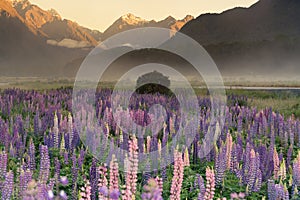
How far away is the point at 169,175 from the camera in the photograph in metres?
6.20

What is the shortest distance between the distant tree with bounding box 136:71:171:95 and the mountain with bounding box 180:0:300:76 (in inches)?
3206

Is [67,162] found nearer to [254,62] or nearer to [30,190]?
[30,190]

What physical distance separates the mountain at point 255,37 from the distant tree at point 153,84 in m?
81.4

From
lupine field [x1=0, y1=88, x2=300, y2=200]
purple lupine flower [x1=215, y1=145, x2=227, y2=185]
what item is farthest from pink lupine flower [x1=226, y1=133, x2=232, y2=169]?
purple lupine flower [x1=215, y1=145, x2=227, y2=185]

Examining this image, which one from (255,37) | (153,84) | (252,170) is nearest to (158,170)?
(252,170)

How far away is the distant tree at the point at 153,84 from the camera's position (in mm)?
20328

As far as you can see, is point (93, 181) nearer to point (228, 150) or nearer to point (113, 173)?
point (113, 173)

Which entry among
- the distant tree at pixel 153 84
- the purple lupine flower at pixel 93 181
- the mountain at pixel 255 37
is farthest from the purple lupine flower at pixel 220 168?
the mountain at pixel 255 37

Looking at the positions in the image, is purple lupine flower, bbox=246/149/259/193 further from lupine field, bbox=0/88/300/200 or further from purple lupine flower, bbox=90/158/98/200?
purple lupine flower, bbox=90/158/98/200

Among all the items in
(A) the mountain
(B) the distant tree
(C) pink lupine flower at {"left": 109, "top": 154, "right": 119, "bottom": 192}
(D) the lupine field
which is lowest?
(D) the lupine field

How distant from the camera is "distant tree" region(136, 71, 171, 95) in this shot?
20328 mm

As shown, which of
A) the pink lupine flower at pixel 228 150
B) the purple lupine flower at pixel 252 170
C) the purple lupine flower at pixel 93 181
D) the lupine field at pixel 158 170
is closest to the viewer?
the lupine field at pixel 158 170

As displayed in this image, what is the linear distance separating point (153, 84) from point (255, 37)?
12036cm

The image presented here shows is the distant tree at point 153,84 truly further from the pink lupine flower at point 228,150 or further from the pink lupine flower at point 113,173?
the pink lupine flower at point 113,173
